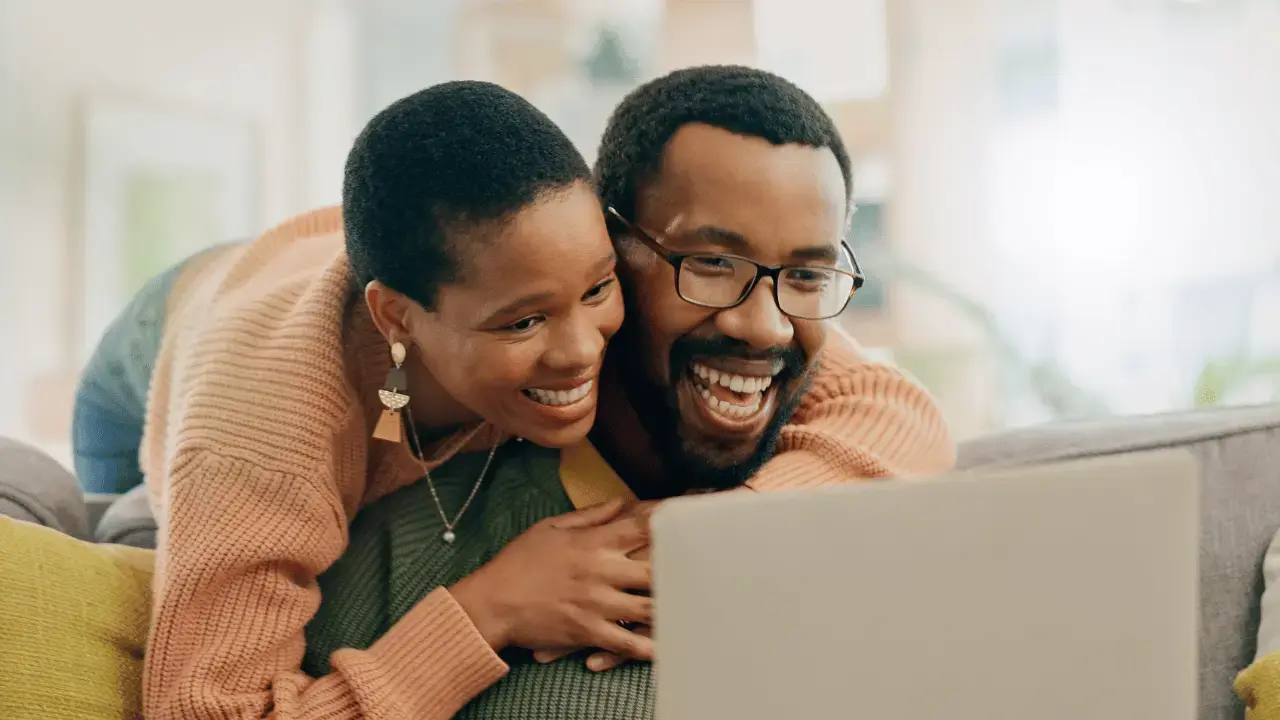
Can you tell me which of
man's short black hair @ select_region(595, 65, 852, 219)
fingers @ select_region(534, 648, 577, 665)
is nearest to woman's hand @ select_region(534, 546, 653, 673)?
fingers @ select_region(534, 648, 577, 665)

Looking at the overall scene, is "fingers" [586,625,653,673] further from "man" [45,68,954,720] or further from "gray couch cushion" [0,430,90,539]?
"gray couch cushion" [0,430,90,539]

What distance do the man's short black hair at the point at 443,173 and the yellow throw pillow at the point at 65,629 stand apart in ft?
1.39

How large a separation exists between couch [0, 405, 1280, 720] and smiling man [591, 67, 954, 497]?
34cm

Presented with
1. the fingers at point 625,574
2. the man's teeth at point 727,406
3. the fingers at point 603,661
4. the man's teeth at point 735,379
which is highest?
the man's teeth at point 735,379

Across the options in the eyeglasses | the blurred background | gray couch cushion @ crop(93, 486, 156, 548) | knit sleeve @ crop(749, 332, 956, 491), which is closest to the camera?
the eyeglasses

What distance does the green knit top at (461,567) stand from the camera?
1.06 meters

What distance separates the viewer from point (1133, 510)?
0.56m

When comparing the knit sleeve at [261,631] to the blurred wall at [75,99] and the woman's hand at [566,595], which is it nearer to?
the woman's hand at [566,595]

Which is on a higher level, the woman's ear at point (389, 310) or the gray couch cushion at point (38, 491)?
the woman's ear at point (389, 310)

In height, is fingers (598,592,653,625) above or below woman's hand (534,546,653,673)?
above

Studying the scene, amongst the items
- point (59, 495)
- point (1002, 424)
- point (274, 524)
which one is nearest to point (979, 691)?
point (274, 524)

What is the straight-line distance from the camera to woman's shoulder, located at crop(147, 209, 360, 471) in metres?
1.09

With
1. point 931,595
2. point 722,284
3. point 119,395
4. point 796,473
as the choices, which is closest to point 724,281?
point 722,284

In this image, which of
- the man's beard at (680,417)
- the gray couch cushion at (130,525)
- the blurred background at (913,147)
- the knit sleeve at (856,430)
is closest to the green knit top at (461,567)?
the man's beard at (680,417)
